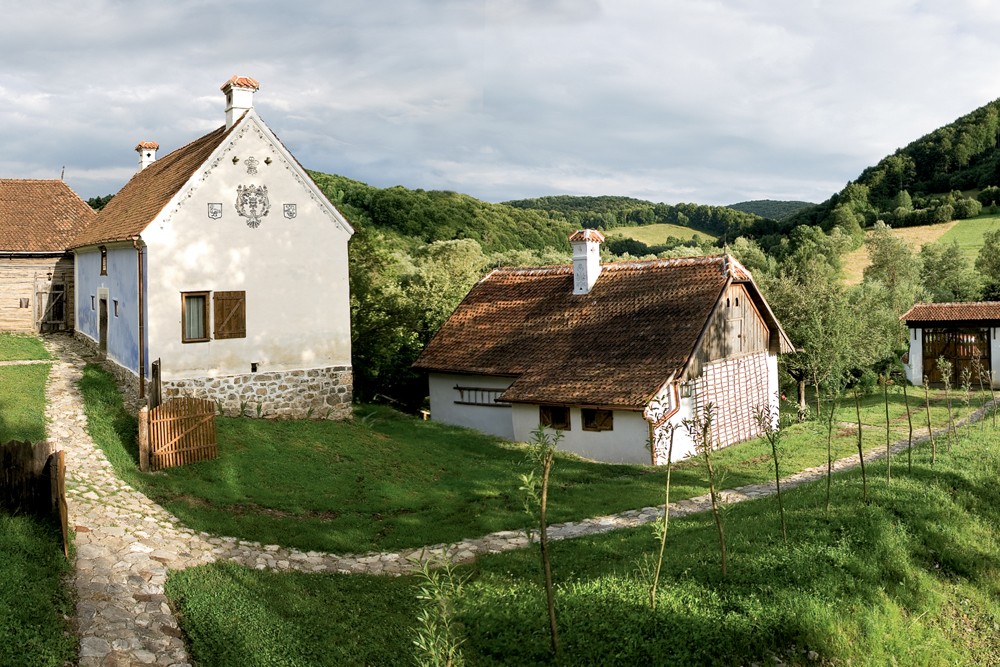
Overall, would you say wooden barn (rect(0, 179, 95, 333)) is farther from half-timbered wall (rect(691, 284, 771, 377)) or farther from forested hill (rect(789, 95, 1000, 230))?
forested hill (rect(789, 95, 1000, 230))

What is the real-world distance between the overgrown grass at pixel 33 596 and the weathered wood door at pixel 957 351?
36845 mm

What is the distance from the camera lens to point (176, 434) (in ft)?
49.6

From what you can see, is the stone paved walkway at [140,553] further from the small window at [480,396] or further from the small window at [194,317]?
the small window at [480,396]

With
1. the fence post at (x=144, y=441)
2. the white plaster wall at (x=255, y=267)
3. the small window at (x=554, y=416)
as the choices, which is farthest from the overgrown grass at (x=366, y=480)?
the white plaster wall at (x=255, y=267)

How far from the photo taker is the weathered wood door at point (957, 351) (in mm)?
35750

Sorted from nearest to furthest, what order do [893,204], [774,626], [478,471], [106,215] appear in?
[774,626]
[478,471]
[106,215]
[893,204]

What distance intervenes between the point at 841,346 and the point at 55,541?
26760 mm

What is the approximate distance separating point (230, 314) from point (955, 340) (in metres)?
33.8

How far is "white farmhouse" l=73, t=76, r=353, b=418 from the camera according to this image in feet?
60.3

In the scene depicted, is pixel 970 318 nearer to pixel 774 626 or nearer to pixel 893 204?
pixel 774 626

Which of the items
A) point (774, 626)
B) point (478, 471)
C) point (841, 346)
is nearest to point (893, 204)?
point (841, 346)

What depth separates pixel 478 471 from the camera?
1825cm

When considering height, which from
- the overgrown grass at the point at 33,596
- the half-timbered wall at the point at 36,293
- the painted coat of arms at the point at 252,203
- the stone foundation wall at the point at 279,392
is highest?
the painted coat of arms at the point at 252,203

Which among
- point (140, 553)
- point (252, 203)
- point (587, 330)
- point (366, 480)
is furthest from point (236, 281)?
point (587, 330)
